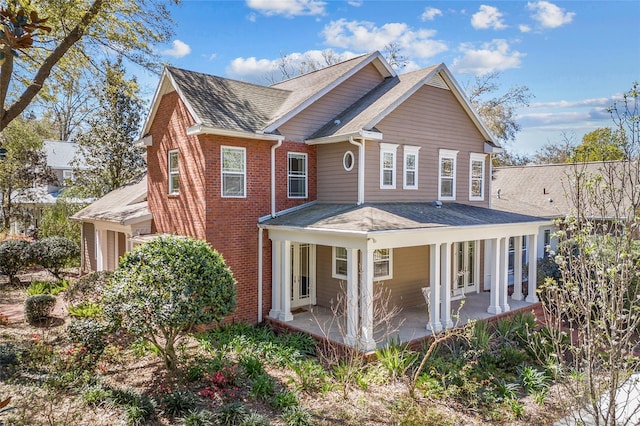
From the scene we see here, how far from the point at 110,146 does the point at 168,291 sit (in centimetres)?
1910

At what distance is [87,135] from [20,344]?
17282 mm

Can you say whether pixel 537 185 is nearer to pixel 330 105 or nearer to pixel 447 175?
pixel 447 175

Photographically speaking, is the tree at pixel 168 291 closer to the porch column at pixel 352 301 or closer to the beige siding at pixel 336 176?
the porch column at pixel 352 301

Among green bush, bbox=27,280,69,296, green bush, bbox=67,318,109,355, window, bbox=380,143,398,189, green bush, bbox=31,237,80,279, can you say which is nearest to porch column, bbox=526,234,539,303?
window, bbox=380,143,398,189

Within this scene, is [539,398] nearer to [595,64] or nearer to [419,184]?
[419,184]

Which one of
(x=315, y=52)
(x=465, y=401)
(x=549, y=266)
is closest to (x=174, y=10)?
(x=465, y=401)

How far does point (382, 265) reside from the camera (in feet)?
44.3

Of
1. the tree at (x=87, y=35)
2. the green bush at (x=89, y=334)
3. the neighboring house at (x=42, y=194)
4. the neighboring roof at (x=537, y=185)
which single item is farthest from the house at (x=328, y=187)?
the neighboring house at (x=42, y=194)

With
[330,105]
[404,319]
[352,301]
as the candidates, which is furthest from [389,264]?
[330,105]

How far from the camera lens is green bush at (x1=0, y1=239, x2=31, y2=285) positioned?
16875 millimetres

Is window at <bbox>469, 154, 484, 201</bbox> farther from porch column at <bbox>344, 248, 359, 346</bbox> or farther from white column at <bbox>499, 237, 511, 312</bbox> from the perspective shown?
porch column at <bbox>344, 248, 359, 346</bbox>

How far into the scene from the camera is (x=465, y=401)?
8312 mm

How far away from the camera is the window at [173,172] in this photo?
44.2 feet

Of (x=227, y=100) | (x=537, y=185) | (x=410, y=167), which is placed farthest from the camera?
(x=537, y=185)
